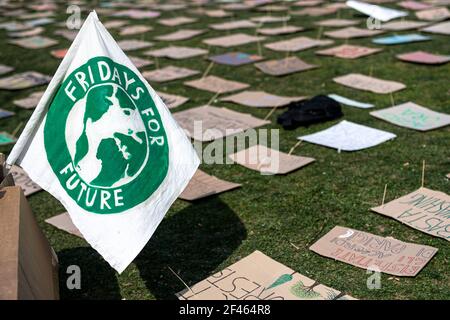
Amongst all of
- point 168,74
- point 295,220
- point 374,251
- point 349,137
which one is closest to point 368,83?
point 349,137

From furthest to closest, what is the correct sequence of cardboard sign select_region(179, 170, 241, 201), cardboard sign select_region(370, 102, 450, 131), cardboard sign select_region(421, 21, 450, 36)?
cardboard sign select_region(421, 21, 450, 36), cardboard sign select_region(370, 102, 450, 131), cardboard sign select_region(179, 170, 241, 201)

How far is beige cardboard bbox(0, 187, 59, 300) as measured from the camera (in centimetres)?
217

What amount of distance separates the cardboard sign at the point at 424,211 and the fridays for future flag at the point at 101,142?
4.89 ft

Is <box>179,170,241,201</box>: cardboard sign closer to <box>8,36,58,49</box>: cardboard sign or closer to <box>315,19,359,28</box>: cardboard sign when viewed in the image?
<box>315,19,359,28</box>: cardboard sign

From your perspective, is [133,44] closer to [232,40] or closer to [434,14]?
[232,40]

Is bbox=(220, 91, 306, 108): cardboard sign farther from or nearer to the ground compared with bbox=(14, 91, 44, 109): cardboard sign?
farther from the ground

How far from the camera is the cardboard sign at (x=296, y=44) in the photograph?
7805 mm

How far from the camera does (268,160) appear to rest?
175 inches

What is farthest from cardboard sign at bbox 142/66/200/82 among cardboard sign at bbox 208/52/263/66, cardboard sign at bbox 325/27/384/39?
cardboard sign at bbox 325/27/384/39

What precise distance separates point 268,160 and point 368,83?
230 centimetres

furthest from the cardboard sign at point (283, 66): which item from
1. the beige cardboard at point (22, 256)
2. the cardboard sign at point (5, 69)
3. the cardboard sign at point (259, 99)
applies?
the beige cardboard at point (22, 256)

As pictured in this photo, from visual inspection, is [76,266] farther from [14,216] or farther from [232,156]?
[232,156]

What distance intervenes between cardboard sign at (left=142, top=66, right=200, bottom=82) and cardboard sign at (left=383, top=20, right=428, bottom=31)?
3429 millimetres

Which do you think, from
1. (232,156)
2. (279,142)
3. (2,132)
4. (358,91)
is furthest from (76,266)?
(358,91)
